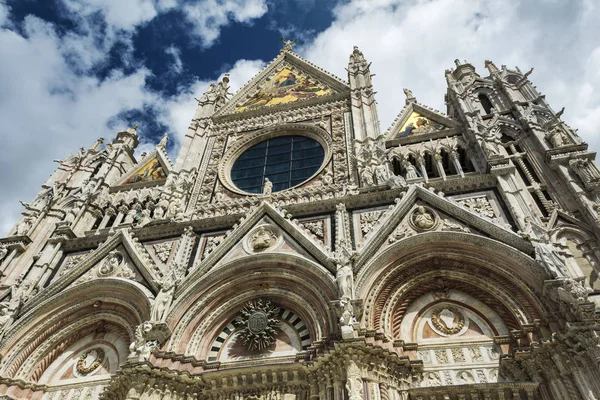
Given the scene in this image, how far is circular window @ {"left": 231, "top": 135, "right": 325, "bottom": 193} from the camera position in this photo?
46.6 ft

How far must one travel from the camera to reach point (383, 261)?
30.8 feet

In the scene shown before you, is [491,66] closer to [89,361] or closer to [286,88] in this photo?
[286,88]

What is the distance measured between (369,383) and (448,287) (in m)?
2.99

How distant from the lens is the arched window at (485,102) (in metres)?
14.0

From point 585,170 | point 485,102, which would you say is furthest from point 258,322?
point 485,102

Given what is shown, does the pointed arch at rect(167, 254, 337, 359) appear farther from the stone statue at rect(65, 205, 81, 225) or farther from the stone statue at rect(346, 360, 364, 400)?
the stone statue at rect(65, 205, 81, 225)

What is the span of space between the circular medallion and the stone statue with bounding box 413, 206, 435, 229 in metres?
3.96

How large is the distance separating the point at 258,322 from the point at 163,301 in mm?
2150

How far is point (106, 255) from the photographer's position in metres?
11.8

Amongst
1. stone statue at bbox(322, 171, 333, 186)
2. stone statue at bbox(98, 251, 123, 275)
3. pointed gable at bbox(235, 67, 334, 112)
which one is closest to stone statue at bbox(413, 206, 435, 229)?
stone statue at bbox(322, 171, 333, 186)

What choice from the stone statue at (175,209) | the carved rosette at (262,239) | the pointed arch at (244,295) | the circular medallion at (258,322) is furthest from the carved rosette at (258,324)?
the stone statue at (175,209)

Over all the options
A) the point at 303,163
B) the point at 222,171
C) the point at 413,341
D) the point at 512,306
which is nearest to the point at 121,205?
the point at 222,171

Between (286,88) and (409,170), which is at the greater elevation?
(286,88)

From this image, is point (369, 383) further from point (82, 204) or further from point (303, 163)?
point (82, 204)
